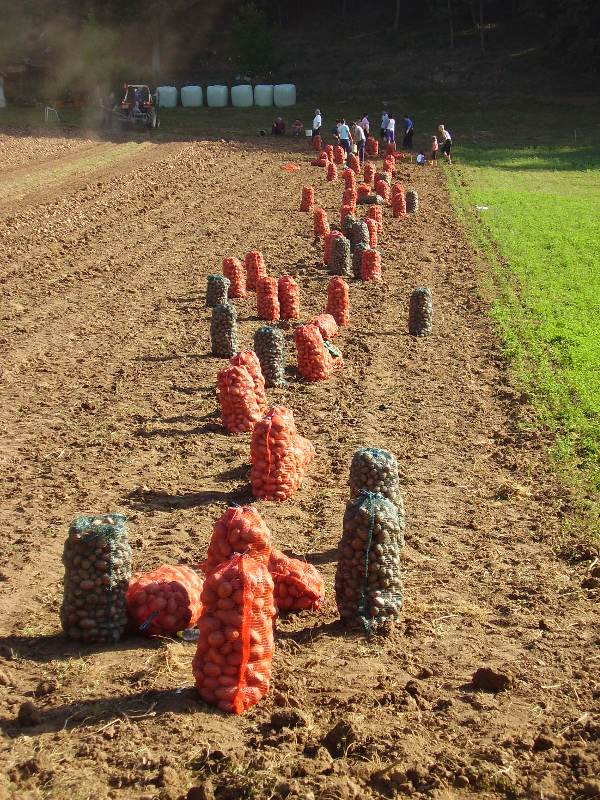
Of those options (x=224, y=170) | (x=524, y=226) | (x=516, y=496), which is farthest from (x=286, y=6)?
(x=516, y=496)

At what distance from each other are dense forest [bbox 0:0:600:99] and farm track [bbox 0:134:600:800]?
159 ft

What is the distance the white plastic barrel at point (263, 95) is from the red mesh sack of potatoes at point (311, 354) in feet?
164

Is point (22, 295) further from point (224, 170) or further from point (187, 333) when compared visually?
point (224, 170)

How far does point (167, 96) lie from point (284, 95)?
6.90 m

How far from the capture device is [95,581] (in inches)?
305

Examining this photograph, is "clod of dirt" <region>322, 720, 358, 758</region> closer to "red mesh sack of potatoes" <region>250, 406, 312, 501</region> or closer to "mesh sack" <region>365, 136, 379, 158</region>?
"red mesh sack of potatoes" <region>250, 406, 312, 501</region>

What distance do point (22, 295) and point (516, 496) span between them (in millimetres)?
11229

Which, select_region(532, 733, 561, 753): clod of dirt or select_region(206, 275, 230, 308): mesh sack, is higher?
select_region(206, 275, 230, 308): mesh sack

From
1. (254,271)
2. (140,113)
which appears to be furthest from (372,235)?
(140,113)

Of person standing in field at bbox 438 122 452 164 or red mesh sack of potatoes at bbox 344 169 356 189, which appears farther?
person standing in field at bbox 438 122 452 164

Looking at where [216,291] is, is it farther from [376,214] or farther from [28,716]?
[28,716]

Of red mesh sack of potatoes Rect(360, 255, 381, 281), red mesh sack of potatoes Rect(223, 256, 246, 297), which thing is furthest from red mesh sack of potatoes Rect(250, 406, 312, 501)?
red mesh sack of potatoes Rect(360, 255, 381, 281)

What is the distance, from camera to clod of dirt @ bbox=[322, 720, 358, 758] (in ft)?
21.4

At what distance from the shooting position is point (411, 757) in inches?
256
